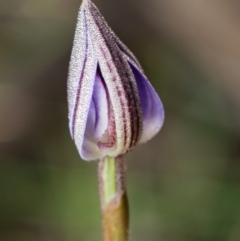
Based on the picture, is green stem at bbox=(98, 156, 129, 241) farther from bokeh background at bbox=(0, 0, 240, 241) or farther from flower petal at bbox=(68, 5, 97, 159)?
bokeh background at bbox=(0, 0, 240, 241)

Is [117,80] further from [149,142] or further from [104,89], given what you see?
[149,142]

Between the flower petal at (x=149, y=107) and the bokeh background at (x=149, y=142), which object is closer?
the flower petal at (x=149, y=107)

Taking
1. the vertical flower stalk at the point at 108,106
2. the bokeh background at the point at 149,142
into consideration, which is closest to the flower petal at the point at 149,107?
the vertical flower stalk at the point at 108,106

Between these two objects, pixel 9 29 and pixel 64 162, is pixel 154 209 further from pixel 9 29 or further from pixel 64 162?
pixel 9 29

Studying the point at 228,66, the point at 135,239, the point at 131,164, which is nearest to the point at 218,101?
the point at 228,66

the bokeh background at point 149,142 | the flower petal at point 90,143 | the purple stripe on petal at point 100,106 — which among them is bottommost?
the bokeh background at point 149,142

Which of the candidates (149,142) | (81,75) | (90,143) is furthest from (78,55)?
(149,142)

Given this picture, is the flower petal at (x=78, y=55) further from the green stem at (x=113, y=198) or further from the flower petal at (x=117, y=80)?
the green stem at (x=113, y=198)

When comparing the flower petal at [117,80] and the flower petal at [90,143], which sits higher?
the flower petal at [117,80]
